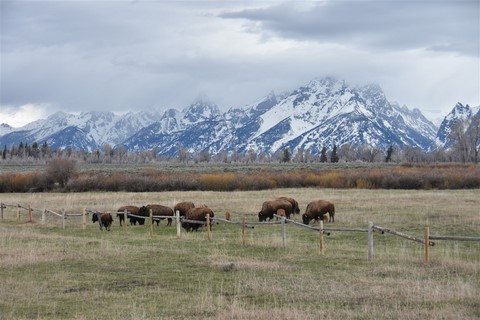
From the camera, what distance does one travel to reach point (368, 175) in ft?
242

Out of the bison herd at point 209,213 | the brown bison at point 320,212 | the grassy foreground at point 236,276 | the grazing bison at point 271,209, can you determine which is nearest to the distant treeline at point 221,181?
the bison herd at point 209,213

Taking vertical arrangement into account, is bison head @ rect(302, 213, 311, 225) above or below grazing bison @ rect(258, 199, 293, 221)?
below

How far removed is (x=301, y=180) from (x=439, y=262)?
Answer: 188 feet

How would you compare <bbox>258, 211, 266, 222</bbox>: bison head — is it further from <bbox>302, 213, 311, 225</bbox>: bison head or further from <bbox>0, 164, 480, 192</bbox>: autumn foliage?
<bbox>0, 164, 480, 192</bbox>: autumn foliage

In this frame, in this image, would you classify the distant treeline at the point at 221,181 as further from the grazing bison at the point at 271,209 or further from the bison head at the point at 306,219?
the bison head at the point at 306,219

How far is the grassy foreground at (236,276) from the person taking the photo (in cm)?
1345

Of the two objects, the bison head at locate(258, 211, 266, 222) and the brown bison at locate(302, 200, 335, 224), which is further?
the bison head at locate(258, 211, 266, 222)

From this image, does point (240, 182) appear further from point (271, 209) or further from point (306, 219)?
point (306, 219)

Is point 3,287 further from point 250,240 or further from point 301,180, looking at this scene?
point 301,180

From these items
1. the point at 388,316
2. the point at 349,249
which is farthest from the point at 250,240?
the point at 388,316

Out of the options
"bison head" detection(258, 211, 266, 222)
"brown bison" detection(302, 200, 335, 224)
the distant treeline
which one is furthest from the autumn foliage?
"brown bison" detection(302, 200, 335, 224)

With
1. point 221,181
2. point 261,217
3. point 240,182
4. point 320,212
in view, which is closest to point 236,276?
point 320,212

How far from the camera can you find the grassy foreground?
13.4 metres

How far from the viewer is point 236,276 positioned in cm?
1775
